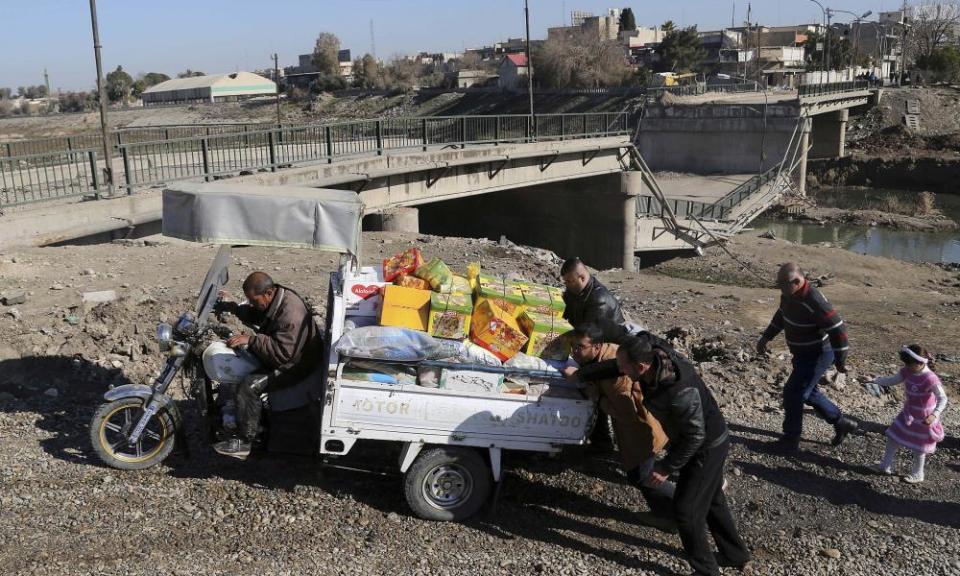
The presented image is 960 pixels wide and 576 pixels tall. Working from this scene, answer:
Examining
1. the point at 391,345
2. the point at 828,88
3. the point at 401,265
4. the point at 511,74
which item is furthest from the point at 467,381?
the point at 511,74

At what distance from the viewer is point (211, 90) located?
10444 cm

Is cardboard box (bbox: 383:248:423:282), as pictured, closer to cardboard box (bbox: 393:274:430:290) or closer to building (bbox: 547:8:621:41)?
cardboard box (bbox: 393:274:430:290)

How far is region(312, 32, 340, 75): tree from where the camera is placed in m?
124

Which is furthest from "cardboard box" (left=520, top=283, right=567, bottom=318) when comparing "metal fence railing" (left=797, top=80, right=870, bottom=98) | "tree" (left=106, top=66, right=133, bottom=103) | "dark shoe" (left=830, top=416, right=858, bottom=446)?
"tree" (left=106, top=66, right=133, bottom=103)

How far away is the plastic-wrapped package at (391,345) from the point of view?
527cm

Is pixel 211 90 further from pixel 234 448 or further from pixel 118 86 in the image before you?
pixel 234 448

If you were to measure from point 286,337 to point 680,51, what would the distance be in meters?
97.8

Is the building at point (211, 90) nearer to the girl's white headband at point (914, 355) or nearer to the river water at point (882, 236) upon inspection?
the river water at point (882, 236)

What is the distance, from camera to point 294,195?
19.9ft

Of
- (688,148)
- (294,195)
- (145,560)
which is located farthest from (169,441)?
(688,148)

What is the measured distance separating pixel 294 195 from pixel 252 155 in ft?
39.6

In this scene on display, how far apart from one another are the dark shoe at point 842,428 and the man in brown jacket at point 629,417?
2.45m

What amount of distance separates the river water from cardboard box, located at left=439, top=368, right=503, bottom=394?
32542 mm

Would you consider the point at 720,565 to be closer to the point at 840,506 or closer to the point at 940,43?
the point at 840,506
